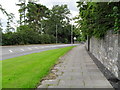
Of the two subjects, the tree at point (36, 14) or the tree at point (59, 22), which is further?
the tree at point (59, 22)

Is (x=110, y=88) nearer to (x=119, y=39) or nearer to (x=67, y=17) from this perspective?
(x=119, y=39)

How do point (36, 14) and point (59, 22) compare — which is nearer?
point (36, 14)

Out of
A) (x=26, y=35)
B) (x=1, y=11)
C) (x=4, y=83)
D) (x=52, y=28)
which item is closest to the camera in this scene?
(x=4, y=83)

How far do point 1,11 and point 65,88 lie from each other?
116 inches

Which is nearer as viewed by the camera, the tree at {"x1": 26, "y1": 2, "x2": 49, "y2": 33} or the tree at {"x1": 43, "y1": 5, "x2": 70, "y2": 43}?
the tree at {"x1": 26, "y1": 2, "x2": 49, "y2": 33}

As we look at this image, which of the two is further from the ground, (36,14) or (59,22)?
(36,14)

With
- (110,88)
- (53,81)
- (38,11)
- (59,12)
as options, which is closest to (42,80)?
(53,81)

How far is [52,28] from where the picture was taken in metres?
51.1

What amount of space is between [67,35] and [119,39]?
168 ft

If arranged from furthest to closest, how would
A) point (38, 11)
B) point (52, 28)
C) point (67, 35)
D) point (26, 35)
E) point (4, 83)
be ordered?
point (67, 35)
point (52, 28)
point (38, 11)
point (26, 35)
point (4, 83)

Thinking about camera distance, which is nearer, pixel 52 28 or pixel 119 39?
pixel 119 39

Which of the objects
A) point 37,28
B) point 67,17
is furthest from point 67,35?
point 37,28

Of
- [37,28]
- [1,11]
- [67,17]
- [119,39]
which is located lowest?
[119,39]

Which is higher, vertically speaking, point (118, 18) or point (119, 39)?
point (118, 18)
